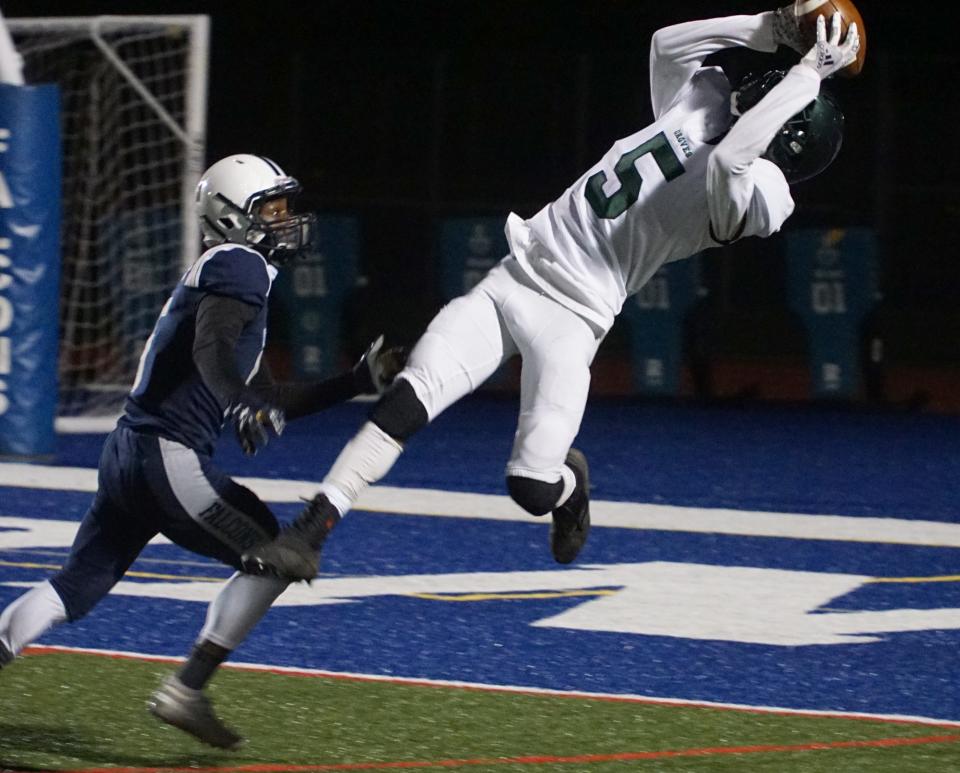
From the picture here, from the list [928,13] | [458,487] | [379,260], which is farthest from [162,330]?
[928,13]

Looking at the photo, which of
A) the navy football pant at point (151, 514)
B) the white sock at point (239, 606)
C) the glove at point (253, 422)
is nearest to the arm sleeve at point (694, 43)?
the glove at point (253, 422)

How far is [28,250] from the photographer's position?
31.4 ft

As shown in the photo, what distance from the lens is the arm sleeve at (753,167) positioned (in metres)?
4.40

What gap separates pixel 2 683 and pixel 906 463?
668 centimetres

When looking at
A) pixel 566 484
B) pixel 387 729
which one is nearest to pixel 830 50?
pixel 566 484

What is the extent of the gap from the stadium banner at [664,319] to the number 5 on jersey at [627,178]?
888 cm

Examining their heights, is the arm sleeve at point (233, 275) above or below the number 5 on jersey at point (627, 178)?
below

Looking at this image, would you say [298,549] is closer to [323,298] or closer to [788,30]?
[788,30]

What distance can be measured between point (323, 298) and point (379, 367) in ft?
32.6

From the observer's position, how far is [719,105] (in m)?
4.78

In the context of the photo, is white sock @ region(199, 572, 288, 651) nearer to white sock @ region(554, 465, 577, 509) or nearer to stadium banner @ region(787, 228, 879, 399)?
white sock @ region(554, 465, 577, 509)

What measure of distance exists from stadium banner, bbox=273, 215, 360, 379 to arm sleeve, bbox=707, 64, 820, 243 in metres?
9.69

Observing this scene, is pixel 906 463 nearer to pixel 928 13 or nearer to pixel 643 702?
pixel 643 702

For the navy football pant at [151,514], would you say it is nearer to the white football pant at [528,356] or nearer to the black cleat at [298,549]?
the black cleat at [298,549]
